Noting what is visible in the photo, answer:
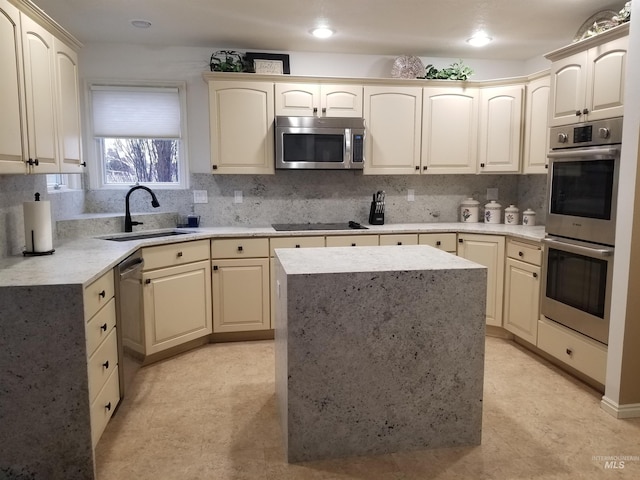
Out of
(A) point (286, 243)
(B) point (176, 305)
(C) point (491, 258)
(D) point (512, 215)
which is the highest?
(D) point (512, 215)

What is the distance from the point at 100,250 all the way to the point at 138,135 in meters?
1.59

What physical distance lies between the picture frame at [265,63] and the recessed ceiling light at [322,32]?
430 mm

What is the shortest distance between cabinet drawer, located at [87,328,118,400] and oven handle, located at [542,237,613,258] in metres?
2.77

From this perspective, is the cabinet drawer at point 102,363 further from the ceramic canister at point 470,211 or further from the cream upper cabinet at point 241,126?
the ceramic canister at point 470,211

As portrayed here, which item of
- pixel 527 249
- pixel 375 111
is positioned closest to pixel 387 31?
pixel 375 111

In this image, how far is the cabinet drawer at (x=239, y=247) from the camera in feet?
12.3

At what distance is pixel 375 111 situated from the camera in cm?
416

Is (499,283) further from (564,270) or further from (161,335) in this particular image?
(161,335)

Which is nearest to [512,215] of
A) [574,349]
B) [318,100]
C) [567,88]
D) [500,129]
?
[500,129]

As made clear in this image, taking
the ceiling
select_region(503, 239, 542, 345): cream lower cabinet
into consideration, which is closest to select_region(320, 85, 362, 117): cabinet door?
the ceiling

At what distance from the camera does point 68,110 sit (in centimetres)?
289

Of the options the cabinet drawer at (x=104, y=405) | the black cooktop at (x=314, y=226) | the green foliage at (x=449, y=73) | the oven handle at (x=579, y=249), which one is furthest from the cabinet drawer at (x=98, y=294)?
the green foliage at (x=449, y=73)

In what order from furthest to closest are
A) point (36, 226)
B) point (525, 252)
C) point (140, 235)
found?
1. point (140, 235)
2. point (525, 252)
3. point (36, 226)

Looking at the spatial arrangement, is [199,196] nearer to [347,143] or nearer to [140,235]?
[140,235]
